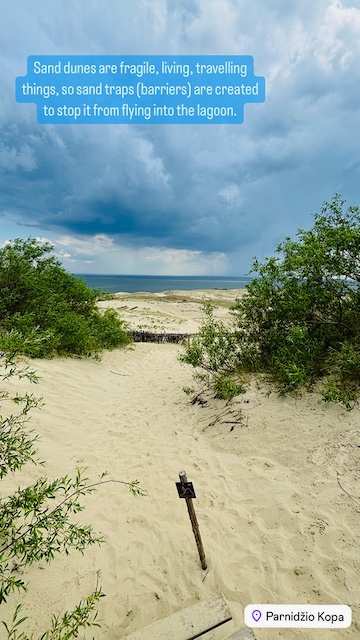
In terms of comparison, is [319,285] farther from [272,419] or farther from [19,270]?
[19,270]

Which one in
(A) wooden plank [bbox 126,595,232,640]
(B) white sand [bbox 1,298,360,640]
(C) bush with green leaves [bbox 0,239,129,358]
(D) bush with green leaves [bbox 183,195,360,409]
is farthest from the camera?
(C) bush with green leaves [bbox 0,239,129,358]

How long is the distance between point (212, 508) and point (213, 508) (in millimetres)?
15

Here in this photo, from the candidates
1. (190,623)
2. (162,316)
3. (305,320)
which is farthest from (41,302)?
(162,316)

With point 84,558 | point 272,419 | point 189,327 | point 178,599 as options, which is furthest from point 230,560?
point 189,327

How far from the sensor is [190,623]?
126 inches

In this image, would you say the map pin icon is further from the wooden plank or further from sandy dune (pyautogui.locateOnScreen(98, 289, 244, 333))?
sandy dune (pyautogui.locateOnScreen(98, 289, 244, 333))

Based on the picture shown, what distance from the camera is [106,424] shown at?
840cm

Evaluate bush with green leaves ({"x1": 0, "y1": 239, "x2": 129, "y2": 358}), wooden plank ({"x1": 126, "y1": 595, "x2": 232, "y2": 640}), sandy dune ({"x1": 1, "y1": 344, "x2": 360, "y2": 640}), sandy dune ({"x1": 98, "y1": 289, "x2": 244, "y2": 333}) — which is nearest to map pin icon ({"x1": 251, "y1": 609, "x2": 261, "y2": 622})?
sandy dune ({"x1": 1, "y1": 344, "x2": 360, "y2": 640})

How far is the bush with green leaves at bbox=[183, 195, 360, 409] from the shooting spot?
7.75 meters

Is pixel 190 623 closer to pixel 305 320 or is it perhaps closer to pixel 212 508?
pixel 212 508

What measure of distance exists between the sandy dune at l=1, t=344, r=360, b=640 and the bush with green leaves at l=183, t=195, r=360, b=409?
35.9 inches

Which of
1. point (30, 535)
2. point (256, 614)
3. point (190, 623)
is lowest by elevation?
point (256, 614)

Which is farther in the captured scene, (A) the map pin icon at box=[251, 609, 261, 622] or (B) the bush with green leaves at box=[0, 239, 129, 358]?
(B) the bush with green leaves at box=[0, 239, 129, 358]

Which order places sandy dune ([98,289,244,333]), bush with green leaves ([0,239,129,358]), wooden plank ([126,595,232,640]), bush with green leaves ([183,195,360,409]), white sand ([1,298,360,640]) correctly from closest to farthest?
wooden plank ([126,595,232,640])
white sand ([1,298,360,640])
bush with green leaves ([183,195,360,409])
bush with green leaves ([0,239,129,358])
sandy dune ([98,289,244,333])
